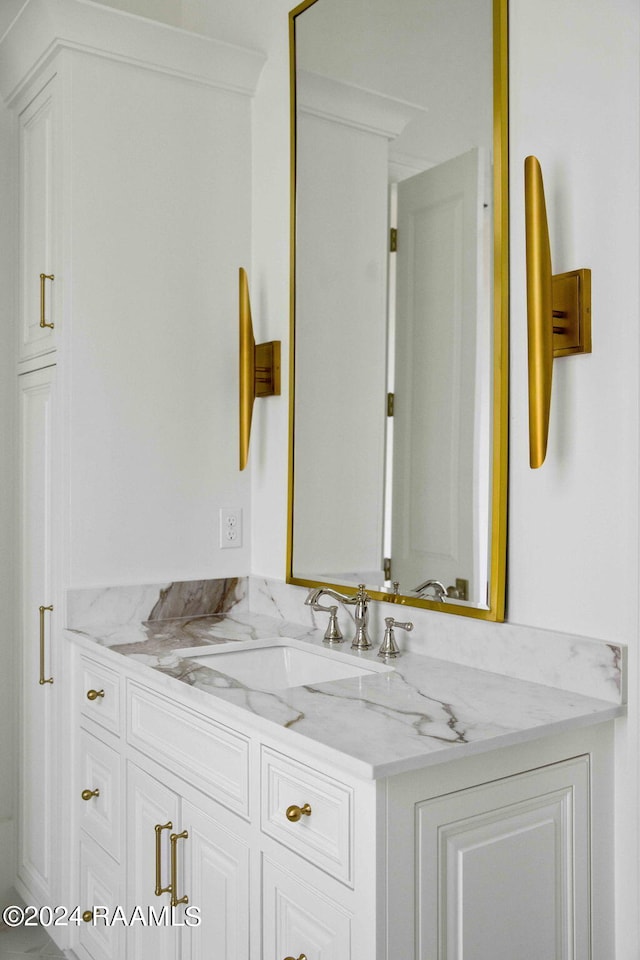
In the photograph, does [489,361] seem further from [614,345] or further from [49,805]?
[49,805]

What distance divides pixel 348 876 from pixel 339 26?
201 centimetres

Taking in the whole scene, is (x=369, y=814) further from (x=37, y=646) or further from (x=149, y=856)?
(x=37, y=646)

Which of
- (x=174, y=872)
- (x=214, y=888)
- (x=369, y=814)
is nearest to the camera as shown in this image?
(x=369, y=814)

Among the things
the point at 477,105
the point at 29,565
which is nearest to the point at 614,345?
the point at 477,105

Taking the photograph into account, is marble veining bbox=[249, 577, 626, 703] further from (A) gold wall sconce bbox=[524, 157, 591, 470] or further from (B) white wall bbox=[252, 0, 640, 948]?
(A) gold wall sconce bbox=[524, 157, 591, 470]

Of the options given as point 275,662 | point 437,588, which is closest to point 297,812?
point 437,588

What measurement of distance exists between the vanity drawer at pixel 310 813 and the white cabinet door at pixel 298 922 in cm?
6

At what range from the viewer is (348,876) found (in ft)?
4.06

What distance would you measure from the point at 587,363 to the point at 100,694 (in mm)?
1375

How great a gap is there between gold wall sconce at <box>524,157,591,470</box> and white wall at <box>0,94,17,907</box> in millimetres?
1775

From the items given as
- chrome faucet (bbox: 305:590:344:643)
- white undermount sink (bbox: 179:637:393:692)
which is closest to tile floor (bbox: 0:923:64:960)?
white undermount sink (bbox: 179:637:393:692)

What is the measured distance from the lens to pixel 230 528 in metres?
2.54

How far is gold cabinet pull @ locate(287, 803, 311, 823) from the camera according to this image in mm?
1327

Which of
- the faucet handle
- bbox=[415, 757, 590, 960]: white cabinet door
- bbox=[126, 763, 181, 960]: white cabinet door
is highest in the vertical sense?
the faucet handle
